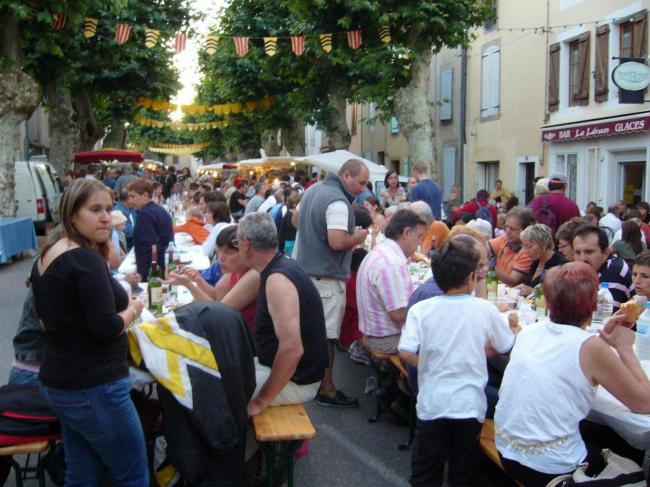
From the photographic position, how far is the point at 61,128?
72.1 ft

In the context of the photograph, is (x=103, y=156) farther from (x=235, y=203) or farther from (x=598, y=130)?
(x=598, y=130)

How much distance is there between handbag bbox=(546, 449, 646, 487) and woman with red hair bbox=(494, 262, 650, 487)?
70 millimetres

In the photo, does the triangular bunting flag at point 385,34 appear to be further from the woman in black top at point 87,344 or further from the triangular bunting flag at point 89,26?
the woman in black top at point 87,344

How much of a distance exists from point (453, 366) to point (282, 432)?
941 millimetres

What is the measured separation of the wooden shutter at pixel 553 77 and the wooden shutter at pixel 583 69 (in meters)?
0.93

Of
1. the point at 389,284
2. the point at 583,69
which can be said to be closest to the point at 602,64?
the point at 583,69

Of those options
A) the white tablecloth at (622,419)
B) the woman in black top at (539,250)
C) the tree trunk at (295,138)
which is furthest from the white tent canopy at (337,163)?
the white tablecloth at (622,419)

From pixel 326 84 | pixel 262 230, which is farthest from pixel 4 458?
pixel 326 84

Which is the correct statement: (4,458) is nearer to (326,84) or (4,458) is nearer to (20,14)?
(20,14)

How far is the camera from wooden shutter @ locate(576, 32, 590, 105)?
15953 millimetres

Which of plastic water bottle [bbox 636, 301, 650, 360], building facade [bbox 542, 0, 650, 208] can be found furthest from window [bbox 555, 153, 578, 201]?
plastic water bottle [bbox 636, 301, 650, 360]

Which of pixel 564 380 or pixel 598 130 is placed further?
pixel 598 130

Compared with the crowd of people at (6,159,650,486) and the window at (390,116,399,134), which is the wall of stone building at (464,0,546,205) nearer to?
the window at (390,116,399,134)

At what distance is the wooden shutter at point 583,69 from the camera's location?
16.0 meters
